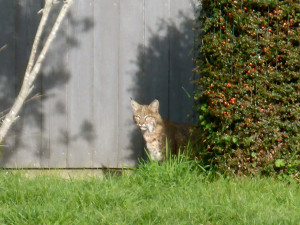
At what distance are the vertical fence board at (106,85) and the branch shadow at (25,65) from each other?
0.54ft

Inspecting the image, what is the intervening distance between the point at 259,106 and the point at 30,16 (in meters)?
2.86

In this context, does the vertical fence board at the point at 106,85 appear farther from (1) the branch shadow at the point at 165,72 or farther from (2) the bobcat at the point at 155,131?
(2) the bobcat at the point at 155,131

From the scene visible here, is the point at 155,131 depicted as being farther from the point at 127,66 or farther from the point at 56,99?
the point at 56,99

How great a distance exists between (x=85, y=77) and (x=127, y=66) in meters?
0.50

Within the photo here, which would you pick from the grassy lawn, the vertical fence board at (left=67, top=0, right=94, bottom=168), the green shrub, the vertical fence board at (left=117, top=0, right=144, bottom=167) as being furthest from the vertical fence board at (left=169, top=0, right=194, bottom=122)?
the green shrub

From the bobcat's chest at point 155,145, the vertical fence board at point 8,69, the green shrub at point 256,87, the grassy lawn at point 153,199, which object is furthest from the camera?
the vertical fence board at point 8,69

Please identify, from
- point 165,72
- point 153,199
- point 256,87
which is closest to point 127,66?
point 165,72

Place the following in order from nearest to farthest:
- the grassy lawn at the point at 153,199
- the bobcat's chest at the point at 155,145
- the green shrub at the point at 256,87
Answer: the grassy lawn at the point at 153,199 < the green shrub at the point at 256,87 < the bobcat's chest at the point at 155,145

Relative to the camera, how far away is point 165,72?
612 centimetres

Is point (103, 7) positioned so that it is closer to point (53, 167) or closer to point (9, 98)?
point (9, 98)

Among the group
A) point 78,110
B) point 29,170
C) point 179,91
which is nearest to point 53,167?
point 29,170

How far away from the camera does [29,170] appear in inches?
239

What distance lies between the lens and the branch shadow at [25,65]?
601cm

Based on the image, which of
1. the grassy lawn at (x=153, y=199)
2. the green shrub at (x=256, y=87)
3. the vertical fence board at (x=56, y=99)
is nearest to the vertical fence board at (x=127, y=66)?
the vertical fence board at (x=56, y=99)
